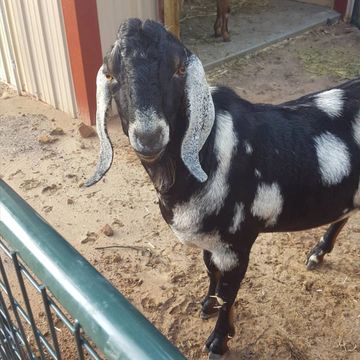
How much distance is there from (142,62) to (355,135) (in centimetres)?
121

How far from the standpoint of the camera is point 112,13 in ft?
16.2

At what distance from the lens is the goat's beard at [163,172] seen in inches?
88.9

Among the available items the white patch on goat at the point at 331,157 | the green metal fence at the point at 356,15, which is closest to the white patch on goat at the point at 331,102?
the white patch on goat at the point at 331,157

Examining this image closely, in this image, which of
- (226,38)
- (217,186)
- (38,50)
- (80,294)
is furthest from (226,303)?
(226,38)

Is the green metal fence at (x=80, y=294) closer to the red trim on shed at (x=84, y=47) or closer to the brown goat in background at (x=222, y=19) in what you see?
the red trim on shed at (x=84, y=47)

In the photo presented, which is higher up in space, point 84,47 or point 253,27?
point 84,47

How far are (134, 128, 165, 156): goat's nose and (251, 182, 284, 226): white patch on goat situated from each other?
70cm

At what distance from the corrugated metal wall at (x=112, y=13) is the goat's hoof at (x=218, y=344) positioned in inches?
126

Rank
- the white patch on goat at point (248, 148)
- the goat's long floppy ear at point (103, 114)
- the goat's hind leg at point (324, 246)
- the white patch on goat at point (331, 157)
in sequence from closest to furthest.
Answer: the goat's long floppy ear at point (103, 114), the white patch on goat at point (248, 148), the white patch on goat at point (331, 157), the goat's hind leg at point (324, 246)

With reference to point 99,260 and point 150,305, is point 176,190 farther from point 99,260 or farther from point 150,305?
point 99,260

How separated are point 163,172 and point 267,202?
55 cm

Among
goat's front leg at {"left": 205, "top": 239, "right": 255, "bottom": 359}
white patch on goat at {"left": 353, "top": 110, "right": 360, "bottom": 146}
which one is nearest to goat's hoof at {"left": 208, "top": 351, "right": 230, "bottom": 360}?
goat's front leg at {"left": 205, "top": 239, "right": 255, "bottom": 359}

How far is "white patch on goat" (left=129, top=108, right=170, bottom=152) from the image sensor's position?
187 centimetres

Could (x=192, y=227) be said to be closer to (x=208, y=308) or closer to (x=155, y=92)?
(x=155, y=92)
